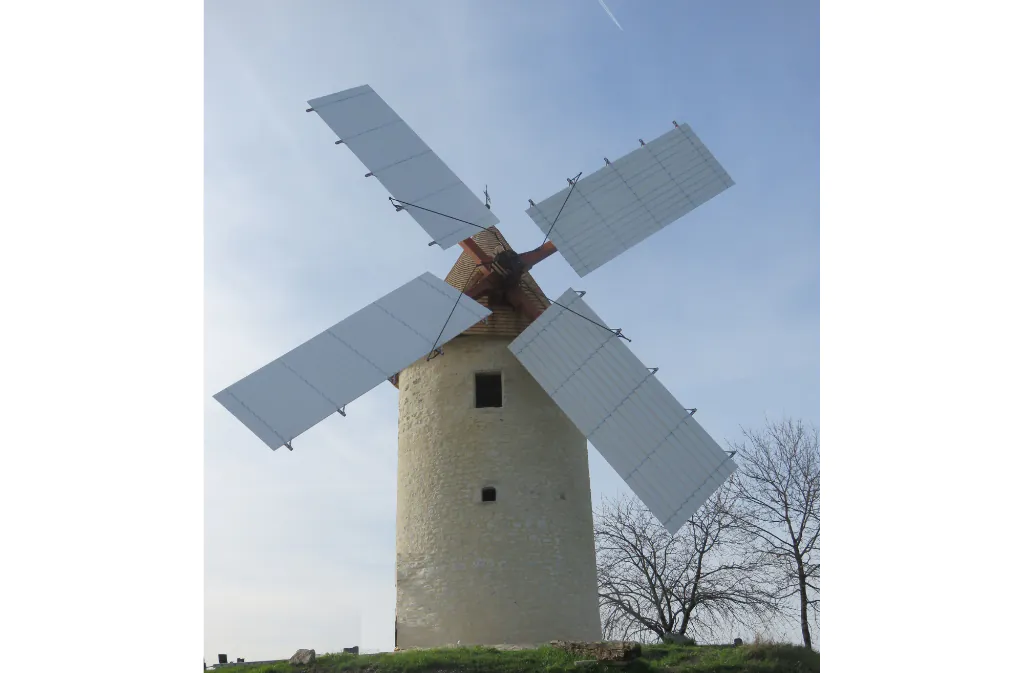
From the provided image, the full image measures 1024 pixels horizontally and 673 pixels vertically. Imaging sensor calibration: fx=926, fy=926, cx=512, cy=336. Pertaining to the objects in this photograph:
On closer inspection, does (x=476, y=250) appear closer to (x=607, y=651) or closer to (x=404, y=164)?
(x=404, y=164)

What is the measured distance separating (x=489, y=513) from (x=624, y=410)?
2734 mm

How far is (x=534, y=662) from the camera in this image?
1249 cm

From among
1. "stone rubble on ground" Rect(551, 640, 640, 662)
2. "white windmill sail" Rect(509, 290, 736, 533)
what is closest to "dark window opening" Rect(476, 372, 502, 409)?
"white windmill sail" Rect(509, 290, 736, 533)

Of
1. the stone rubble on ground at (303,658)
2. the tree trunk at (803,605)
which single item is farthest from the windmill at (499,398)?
the tree trunk at (803,605)

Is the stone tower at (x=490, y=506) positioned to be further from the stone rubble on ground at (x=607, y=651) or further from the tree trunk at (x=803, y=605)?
the tree trunk at (x=803, y=605)

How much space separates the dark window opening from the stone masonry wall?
2.26ft

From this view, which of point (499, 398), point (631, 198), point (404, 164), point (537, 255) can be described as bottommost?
point (499, 398)

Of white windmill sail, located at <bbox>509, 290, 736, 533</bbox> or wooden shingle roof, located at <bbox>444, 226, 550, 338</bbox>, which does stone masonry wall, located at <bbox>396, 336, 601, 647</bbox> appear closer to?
wooden shingle roof, located at <bbox>444, 226, 550, 338</bbox>

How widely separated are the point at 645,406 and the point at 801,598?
8.84 meters

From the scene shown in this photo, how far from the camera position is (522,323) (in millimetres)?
16188

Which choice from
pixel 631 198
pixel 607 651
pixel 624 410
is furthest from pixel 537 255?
pixel 607 651

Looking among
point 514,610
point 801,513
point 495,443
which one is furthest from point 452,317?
point 801,513

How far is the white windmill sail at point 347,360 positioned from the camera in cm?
1300
